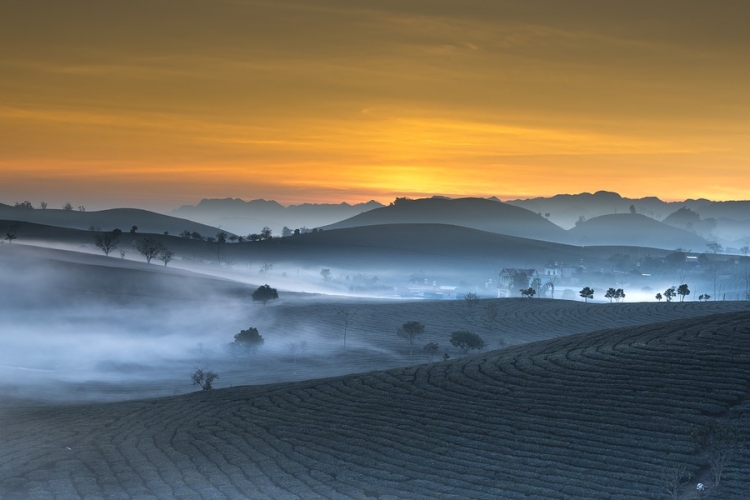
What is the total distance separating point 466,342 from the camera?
363ft

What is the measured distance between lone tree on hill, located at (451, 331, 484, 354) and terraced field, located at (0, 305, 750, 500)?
124 ft

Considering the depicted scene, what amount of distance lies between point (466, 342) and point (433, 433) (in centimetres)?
6046

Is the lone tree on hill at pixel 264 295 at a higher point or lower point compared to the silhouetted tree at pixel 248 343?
higher

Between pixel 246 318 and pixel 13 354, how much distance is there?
134 ft

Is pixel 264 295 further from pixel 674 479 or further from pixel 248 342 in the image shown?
pixel 674 479

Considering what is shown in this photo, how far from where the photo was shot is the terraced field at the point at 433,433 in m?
40.7

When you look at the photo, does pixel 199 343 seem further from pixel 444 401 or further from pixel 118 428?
pixel 444 401

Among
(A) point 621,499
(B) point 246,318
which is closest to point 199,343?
(B) point 246,318

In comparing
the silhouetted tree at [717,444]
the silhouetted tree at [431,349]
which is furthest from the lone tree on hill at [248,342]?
the silhouetted tree at [717,444]

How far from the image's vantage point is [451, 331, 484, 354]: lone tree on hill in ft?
361

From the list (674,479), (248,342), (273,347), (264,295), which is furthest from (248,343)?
(674,479)

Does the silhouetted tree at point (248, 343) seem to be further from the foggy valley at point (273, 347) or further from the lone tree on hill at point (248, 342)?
the foggy valley at point (273, 347)

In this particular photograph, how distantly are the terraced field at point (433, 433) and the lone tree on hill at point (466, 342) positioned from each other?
37760 millimetres

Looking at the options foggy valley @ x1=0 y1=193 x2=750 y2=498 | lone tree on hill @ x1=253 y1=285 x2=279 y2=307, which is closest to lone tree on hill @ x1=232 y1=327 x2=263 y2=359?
foggy valley @ x1=0 y1=193 x2=750 y2=498
